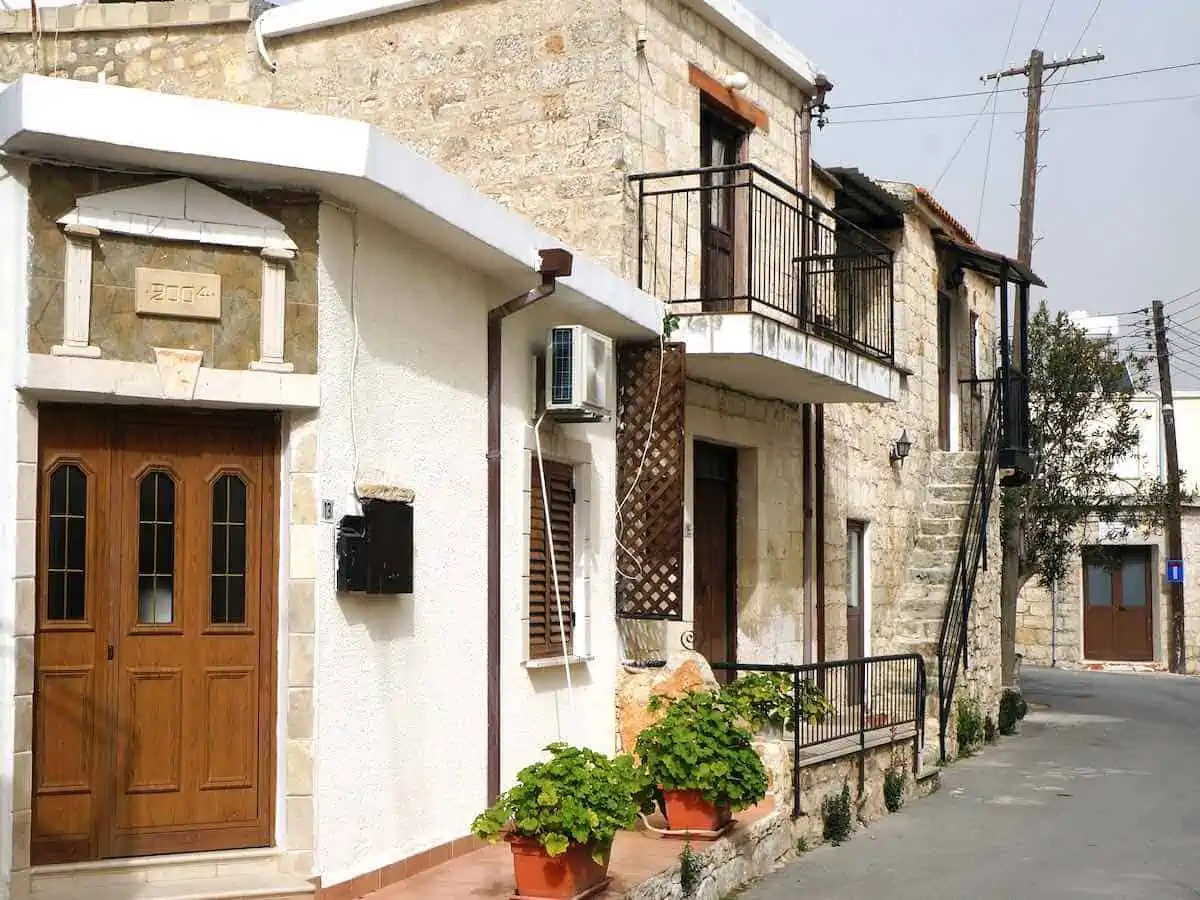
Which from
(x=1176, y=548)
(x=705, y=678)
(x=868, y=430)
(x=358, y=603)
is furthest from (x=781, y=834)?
(x=1176, y=548)

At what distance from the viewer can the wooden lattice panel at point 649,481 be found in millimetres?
10188

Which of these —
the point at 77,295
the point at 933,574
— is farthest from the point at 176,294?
the point at 933,574

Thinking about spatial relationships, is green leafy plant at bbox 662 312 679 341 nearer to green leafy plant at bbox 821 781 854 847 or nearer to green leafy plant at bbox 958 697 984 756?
green leafy plant at bbox 821 781 854 847

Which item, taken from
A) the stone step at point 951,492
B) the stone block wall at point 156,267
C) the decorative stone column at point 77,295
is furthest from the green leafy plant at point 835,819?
the stone step at point 951,492

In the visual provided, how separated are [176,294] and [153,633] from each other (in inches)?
61.1

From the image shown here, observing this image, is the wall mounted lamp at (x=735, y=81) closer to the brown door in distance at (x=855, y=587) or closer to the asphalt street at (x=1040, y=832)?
the brown door in distance at (x=855, y=587)

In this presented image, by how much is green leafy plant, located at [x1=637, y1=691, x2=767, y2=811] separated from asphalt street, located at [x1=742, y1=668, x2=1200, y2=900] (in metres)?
0.69

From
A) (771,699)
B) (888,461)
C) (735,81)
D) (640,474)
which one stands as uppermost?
(735,81)

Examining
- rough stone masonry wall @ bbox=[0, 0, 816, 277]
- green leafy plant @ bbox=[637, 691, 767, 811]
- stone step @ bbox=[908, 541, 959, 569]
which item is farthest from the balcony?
stone step @ bbox=[908, 541, 959, 569]

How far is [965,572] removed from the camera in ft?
54.2

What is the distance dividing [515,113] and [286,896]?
21.3ft

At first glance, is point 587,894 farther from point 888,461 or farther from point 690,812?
point 888,461

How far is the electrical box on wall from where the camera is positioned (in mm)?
7000

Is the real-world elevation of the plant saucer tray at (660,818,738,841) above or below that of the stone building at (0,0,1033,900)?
below
